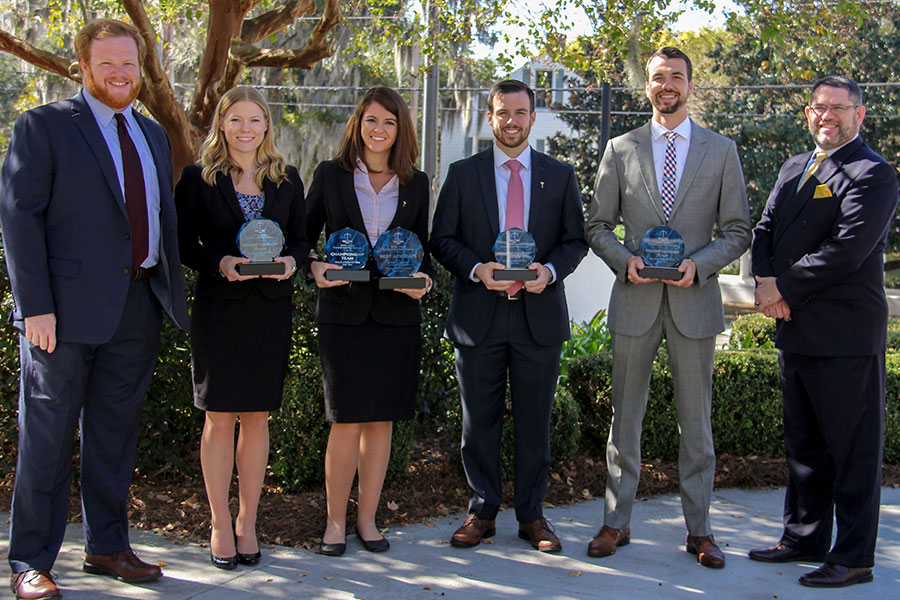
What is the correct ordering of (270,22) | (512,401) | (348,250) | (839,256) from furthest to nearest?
(270,22)
(512,401)
(348,250)
(839,256)

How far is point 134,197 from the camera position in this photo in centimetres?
400

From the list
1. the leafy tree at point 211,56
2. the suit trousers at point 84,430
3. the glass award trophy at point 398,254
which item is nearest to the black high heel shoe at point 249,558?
the suit trousers at point 84,430

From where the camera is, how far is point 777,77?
19.3 meters

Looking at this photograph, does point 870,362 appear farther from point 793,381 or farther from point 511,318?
point 511,318

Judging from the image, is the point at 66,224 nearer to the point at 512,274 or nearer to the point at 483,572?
the point at 512,274

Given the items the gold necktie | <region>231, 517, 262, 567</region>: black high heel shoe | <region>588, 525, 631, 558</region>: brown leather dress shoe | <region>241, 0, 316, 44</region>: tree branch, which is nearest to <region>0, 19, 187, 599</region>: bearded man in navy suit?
<region>231, 517, 262, 567</region>: black high heel shoe

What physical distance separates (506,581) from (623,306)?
1472 millimetres

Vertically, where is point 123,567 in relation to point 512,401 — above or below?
below

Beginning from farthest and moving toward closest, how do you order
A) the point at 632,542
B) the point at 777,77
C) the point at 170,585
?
the point at 777,77 → the point at 632,542 → the point at 170,585

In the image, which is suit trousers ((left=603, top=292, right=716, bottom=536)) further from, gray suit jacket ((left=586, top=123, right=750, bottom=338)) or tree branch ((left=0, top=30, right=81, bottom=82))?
tree branch ((left=0, top=30, right=81, bottom=82))

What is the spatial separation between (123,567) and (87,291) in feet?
Answer: 4.19

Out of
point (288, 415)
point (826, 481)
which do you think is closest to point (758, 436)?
point (826, 481)

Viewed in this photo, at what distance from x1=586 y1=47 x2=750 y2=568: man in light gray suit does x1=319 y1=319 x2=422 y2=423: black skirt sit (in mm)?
1143

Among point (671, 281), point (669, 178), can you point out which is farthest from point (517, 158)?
point (671, 281)
